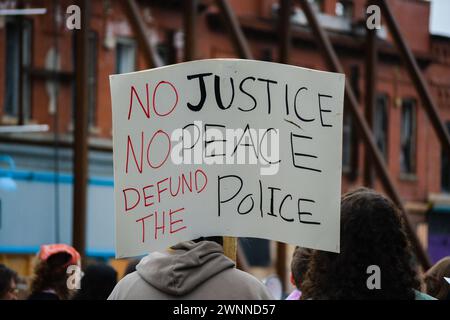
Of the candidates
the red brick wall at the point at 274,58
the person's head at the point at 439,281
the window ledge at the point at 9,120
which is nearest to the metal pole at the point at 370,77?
the person's head at the point at 439,281

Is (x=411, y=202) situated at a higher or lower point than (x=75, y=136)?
lower

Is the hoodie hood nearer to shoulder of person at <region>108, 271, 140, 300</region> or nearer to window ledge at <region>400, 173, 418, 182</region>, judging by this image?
shoulder of person at <region>108, 271, 140, 300</region>

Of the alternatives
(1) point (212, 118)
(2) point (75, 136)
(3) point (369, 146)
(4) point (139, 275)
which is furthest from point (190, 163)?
(3) point (369, 146)

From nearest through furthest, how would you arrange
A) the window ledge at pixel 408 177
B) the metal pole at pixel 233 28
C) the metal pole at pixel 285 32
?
the metal pole at pixel 233 28 < the metal pole at pixel 285 32 < the window ledge at pixel 408 177

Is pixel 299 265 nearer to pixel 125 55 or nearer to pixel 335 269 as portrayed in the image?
pixel 335 269

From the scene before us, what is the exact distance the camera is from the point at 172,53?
771 inches

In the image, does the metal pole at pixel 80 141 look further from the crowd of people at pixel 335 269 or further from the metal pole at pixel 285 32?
the crowd of people at pixel 335 269

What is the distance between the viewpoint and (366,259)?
2.98m

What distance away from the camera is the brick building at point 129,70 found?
55.6ft

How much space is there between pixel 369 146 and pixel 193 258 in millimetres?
7918

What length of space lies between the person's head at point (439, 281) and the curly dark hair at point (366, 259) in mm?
1221

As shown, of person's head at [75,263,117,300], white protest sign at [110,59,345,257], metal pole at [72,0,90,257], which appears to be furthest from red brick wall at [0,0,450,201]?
white protest sign at [110,59,345,257]

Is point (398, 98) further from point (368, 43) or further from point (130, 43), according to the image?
point (368, 43)
